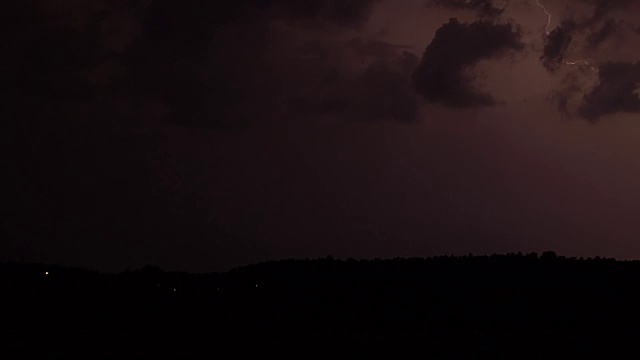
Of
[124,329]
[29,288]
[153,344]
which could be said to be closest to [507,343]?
[153,344]

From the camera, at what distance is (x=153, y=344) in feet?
108

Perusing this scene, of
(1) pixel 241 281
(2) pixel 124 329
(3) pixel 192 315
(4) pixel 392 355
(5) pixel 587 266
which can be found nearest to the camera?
(4) pixel 392 355

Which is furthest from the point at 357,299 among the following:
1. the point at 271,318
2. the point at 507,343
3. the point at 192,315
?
the point at 507,343

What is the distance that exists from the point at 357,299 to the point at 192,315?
11847mm

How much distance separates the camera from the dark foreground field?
105 feet

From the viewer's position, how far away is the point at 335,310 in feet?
177

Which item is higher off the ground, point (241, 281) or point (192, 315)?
point (241, 281)

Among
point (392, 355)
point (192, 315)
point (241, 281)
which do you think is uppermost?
point (241, 281)

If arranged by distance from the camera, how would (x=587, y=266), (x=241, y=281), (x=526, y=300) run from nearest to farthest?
(x=526, y=300), (x=587, y=266), (x=241, y=281)

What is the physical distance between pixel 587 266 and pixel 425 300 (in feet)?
37.9

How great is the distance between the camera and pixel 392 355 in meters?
29.8

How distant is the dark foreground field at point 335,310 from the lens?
32.1 meters

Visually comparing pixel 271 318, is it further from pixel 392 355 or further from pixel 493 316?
pixel 392 355

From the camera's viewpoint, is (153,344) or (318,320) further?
(318,320)
